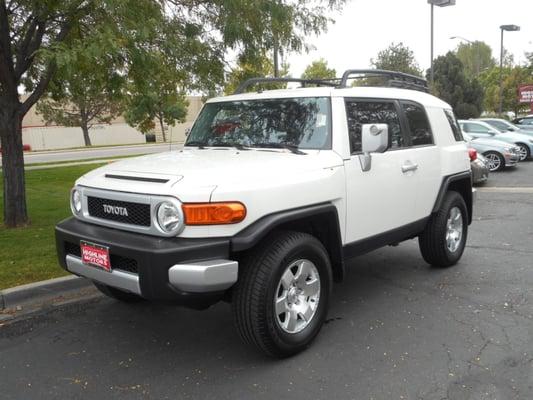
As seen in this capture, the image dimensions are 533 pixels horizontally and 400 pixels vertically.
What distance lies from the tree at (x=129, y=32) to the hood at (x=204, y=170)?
1368mm

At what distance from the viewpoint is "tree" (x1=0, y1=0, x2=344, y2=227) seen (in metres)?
5.05

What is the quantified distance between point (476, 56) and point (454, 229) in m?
107

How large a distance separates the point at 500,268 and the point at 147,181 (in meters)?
4.13

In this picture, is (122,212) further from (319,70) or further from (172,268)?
(319,70)

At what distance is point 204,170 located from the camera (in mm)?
3492

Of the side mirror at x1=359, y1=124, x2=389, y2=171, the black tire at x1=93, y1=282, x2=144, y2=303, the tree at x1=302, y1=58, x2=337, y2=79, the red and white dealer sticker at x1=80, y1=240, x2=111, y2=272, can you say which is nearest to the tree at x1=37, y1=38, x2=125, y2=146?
the red and white dealer sticker at x1=80, y1=240, x2=111, y2=272

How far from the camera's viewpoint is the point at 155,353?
3.77m

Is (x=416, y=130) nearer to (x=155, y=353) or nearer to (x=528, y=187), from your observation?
(x=155, y=353)

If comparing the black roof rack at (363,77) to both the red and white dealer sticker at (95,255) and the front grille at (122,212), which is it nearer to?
the front grille at (122,212)

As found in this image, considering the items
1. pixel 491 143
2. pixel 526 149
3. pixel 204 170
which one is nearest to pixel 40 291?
pixel 204 170

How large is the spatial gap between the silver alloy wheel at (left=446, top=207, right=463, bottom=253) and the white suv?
1.83ft

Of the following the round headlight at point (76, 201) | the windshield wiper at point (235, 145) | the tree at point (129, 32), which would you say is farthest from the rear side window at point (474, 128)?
the round headlight at point (76, 201)

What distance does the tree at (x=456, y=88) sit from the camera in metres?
37.5

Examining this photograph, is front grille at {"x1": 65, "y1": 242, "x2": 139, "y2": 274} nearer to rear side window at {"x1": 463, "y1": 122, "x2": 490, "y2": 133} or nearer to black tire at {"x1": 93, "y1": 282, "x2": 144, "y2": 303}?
black tire at {"x1": 93, "y1": 282, "x2": 144, "y2": 303}
